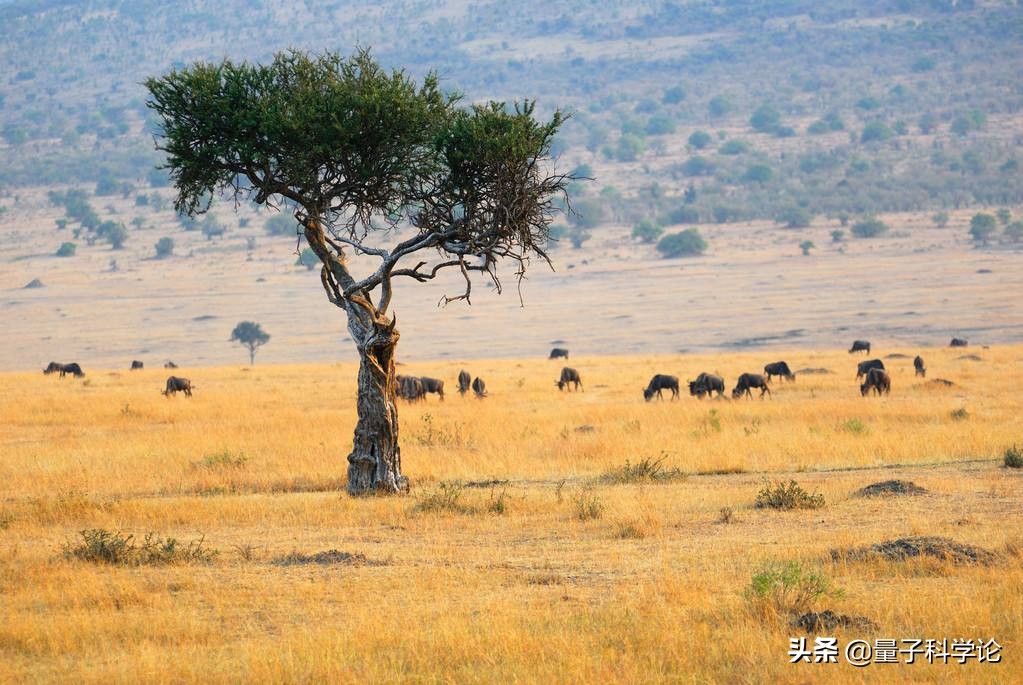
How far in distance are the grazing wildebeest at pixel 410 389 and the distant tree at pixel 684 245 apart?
7187 centimetres

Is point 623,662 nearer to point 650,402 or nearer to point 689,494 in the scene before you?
point 689,494

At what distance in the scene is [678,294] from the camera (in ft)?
280

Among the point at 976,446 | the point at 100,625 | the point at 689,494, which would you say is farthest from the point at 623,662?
the point at 976,446

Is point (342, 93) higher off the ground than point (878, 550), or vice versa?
point (342, 93)

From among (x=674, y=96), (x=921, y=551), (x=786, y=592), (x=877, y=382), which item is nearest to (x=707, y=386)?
(x=877, y=382)

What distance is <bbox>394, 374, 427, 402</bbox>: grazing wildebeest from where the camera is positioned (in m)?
32.1

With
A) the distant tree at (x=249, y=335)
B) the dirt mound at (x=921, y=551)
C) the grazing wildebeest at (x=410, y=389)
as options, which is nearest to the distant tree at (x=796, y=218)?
the distant tree at (x=249, y=335)

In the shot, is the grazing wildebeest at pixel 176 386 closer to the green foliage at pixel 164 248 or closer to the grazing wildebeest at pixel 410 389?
the grazing wildebeest at pixel 410 389

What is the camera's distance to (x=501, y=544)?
1306cm

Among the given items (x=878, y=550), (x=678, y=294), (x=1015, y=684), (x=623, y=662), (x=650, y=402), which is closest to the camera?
(x=1015, y=684)

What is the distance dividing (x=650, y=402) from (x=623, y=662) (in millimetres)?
23122

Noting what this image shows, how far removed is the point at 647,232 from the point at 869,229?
1870 cm

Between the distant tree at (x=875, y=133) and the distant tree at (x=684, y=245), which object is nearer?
the distant tree at (x=684, y=245)

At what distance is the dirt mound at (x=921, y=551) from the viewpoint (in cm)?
1116
